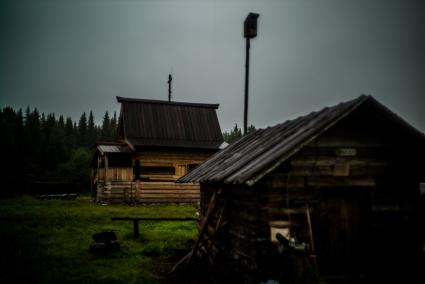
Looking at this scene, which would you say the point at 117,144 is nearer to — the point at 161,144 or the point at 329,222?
the point at 161,144

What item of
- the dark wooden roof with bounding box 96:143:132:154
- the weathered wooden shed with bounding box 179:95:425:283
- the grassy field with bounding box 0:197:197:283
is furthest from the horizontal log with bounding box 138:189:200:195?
the weathered wooden shed with bounding box 179:95:425:283

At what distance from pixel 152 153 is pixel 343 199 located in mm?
19697

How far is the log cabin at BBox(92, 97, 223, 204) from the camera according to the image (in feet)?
83.0

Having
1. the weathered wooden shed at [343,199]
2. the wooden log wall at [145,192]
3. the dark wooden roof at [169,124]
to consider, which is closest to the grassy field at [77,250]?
the weathered wooden shed at [343,199]

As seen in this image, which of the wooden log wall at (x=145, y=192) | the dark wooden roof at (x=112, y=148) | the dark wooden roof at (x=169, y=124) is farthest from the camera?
the dark wooden roof at (x=169, y=124)

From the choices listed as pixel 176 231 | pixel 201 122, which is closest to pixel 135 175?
pixel 201 122

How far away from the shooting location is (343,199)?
26.1 feet

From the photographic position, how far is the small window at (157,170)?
25719mm

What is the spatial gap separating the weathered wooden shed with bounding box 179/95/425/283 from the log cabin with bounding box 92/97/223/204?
17895 millimetres

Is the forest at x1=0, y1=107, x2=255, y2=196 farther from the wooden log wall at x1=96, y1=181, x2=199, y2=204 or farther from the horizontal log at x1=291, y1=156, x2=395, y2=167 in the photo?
the horizontal log at x1=291, y1=156, x2=395, y2=167

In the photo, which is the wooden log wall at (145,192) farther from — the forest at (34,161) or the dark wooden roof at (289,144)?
the dark wooden roof at (289,144)

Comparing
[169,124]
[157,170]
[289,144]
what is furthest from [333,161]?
[169,124]

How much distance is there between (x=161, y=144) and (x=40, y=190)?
14.1 metres

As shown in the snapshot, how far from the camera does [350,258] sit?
Result: 796cm
